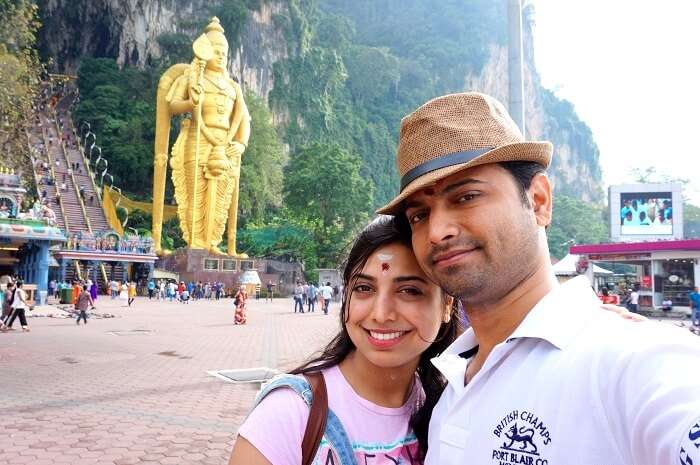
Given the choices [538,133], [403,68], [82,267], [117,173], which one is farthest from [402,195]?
[538,133]

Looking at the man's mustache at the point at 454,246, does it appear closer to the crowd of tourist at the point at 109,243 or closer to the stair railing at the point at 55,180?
the crowd of tourist at the point at 109,243

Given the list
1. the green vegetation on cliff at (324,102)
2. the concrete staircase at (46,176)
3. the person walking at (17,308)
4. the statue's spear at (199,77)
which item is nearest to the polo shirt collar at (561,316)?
the person walking at (17,308)

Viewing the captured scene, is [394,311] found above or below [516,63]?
below

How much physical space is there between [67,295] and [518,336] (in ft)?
72.0

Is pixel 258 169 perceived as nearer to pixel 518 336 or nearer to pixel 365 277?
pixel 365 277

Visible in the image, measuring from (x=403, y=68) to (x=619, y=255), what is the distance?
152 feet

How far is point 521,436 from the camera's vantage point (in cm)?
97

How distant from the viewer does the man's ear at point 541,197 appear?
1261mm

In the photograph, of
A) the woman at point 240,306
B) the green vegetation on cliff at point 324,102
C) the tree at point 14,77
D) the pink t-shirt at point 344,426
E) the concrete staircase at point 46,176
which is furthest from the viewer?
the green vegetation on cliff at point 324,102

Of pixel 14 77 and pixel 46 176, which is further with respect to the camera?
pixel 46 176

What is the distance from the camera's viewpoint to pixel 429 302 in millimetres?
1564

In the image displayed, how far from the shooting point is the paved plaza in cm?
420

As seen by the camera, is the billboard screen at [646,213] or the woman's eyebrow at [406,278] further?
the billboard screen at [646,213]

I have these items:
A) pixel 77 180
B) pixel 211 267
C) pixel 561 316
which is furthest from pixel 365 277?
pixel 77 180
